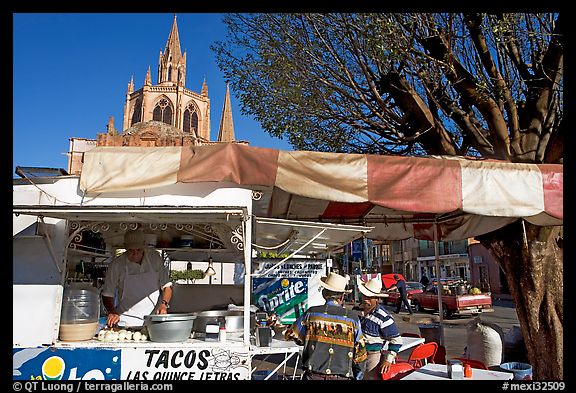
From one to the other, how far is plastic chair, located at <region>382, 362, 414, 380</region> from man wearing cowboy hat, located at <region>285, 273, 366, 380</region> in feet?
1.75

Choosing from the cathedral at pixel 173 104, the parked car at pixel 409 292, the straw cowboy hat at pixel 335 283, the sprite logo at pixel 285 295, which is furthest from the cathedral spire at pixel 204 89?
the straw cowboy hat at pixel 335 283

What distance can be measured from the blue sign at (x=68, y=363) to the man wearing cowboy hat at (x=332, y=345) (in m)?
1.84

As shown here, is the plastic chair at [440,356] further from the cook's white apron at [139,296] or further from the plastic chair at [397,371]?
the cook's white apron at [139,296]

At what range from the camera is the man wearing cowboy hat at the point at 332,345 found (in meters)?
3.94

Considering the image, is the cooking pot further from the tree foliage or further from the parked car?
the parked car

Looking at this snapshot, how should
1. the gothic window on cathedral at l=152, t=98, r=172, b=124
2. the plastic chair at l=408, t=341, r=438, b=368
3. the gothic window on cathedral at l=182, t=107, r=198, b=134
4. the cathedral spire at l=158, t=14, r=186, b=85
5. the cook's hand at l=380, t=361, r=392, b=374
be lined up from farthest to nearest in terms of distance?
the cathedral spire at l=158, t=14, r=186, b=85 → the gothic window on cathedral at l=182, t=107, r=198, b=134 → the gothic window on cathedral at l=152, t=98, r=172, b=124 → the plastic chair at l=408, t=341, r=438, b=368 → the cook's hand at l=380, t=361, r=392, b=374

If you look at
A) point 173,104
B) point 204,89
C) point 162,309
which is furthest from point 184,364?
point 204,89

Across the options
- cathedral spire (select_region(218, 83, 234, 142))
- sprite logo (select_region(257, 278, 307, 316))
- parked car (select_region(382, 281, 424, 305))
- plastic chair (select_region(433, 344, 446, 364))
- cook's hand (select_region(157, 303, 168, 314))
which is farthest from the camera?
cathedral spire (select_region(218, 83, 234, 142))

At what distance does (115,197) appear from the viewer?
414cm

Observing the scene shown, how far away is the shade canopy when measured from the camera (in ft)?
13.5

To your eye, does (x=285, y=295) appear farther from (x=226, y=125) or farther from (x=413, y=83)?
(x=226, y=125)

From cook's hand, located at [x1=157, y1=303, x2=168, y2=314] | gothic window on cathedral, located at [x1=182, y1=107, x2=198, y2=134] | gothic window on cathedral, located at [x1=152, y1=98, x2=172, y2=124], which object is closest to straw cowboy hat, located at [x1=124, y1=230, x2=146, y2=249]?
cook's hand, located at [x1=157, y1=303, x2=168, y2=314]
